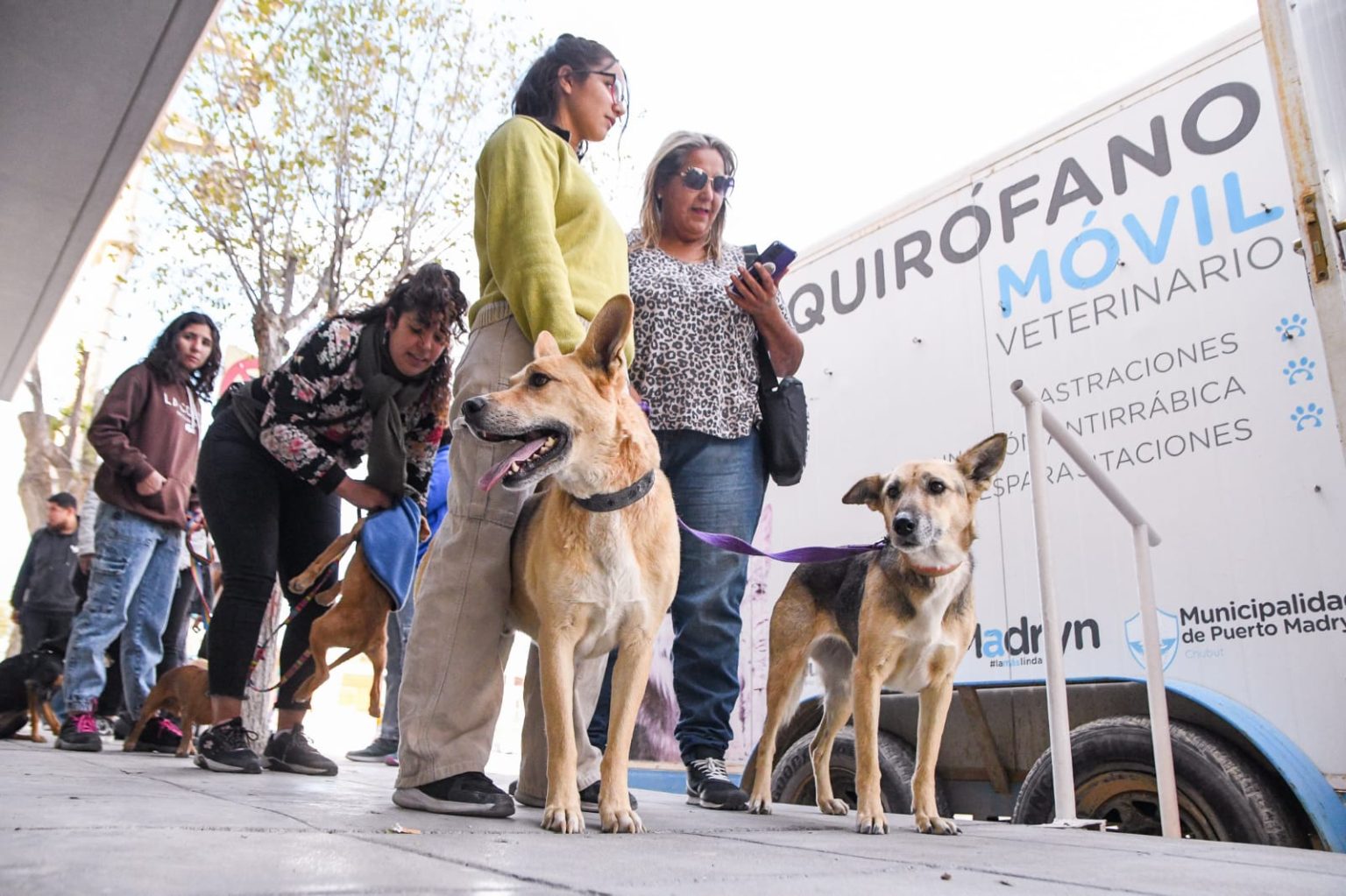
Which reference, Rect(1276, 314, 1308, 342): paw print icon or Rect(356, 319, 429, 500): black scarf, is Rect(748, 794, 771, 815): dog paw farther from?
Rect(1276, 314, 1308, 342): paw print icon

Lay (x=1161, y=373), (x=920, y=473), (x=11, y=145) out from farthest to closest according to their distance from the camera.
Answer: (x=11, y=145) → (x=1161, y=373) → (x=920, y=473)

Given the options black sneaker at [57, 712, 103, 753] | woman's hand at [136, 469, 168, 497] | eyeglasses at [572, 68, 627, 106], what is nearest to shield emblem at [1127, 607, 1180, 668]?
eyeglasses at [572, 68, 627, 106]

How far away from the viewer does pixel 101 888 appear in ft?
3.30

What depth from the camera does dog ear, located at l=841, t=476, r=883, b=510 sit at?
334 cm

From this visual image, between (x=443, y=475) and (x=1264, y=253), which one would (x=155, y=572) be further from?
(x=1264, y=253)

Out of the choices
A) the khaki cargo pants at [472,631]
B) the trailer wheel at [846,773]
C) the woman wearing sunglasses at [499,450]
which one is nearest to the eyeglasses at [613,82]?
the woman wearing sunglasses at [499,450]

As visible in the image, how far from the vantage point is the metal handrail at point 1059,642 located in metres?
2.85

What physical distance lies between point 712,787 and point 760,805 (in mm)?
175

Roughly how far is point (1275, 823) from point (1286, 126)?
6.95 ft

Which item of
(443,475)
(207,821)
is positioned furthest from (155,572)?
(207,821)

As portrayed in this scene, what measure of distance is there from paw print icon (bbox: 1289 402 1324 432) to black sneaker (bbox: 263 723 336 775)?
12.2 feet

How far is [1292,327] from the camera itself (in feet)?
10.4

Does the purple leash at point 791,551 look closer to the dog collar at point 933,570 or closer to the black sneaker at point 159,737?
the dog collar at point 933,570

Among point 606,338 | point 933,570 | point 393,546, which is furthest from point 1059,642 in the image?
point 393,546
